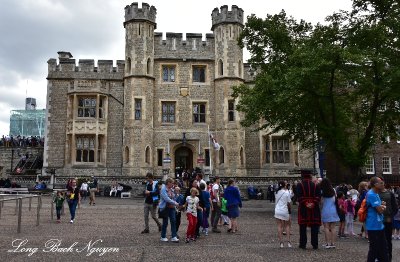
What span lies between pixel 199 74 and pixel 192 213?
2344cm

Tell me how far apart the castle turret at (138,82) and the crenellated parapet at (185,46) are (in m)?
0.84

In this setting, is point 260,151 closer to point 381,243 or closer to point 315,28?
point 315,28

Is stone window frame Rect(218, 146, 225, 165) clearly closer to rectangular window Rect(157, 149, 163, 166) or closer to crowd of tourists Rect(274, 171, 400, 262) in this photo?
rectangular window Rect(157, 149, 163, 166)

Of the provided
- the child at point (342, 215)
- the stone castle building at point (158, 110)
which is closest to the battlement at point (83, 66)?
the stone castle building at point (158, 110)

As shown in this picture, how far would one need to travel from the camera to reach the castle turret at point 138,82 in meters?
30.2

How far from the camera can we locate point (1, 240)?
31.6 ft

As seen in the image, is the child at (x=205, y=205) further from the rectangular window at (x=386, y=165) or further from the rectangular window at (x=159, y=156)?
the rectangular window at (x=386, y=165)

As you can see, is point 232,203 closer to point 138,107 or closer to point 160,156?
point 160,156

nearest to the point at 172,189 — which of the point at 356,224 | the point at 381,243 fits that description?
the point at 381,243

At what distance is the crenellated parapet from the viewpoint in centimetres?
3209

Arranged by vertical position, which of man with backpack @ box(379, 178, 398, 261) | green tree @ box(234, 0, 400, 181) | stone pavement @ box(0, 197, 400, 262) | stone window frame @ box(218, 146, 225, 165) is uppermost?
green tree @ box(234, 0, 400, 181)

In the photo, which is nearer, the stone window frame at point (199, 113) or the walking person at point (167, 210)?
the walking person at point (167, 210)

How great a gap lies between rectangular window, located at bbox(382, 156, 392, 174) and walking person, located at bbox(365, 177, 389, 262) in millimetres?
33935

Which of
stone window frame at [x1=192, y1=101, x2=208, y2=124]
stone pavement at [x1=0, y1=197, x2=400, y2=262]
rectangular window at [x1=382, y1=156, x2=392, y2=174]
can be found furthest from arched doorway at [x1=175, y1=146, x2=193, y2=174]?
stone pavement at [x1=0, y1=197, x2=400, y2=262]
